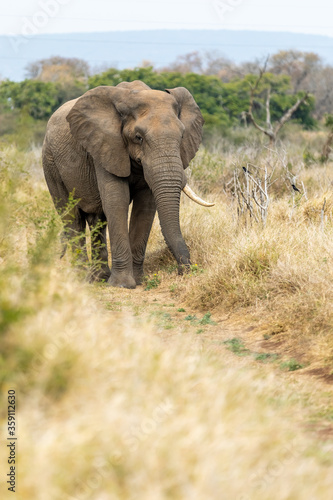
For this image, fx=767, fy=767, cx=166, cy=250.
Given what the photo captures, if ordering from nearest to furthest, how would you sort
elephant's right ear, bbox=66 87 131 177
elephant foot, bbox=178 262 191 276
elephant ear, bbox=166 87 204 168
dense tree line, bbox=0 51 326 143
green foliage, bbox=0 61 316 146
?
elephant foot, bbox=178 262 191 276, elephant's right ear, bbox=66 87 131 177, elephant ear, bbox=166 87 204 168, dense tree line, bbox=0 51 326 143, green foliage, bbox=0 61 316 146

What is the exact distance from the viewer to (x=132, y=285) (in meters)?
8.35

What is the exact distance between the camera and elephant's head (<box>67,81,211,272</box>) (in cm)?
780

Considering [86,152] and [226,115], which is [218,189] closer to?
[86,152]

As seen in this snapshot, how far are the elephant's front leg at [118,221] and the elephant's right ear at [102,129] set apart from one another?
0.15 metres

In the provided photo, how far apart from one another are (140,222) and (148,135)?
4.25 feet

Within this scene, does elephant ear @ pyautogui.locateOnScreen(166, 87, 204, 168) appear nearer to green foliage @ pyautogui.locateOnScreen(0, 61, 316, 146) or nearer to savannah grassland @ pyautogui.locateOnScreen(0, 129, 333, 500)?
savannah grassland @ pyautogui.locateOnScreen(0, 129, 333, 500)

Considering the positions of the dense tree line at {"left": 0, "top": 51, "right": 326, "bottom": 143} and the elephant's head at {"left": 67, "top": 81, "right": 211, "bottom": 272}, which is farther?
A: the dense tree line at {"left": 0, "top": 51, "right": 326, "bottom": 143}

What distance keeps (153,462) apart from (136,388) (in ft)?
1.73

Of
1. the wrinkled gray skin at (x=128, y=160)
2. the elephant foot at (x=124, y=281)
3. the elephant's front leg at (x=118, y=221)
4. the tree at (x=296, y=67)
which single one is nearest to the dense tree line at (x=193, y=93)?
the tree at (x=296, y=67)

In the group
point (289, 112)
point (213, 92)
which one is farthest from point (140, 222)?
point (213, 92)

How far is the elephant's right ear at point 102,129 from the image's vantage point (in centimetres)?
819

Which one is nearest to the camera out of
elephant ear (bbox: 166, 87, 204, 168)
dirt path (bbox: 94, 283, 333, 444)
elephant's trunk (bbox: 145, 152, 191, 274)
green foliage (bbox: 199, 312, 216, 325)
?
dirt path (bbox: 94, 283, 333, 444)

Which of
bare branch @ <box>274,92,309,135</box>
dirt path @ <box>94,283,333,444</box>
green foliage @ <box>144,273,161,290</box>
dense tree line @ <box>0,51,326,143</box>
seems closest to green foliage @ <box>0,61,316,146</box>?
dense tree line @ <box>0,51,326,143</box>

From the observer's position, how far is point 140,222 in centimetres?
873
